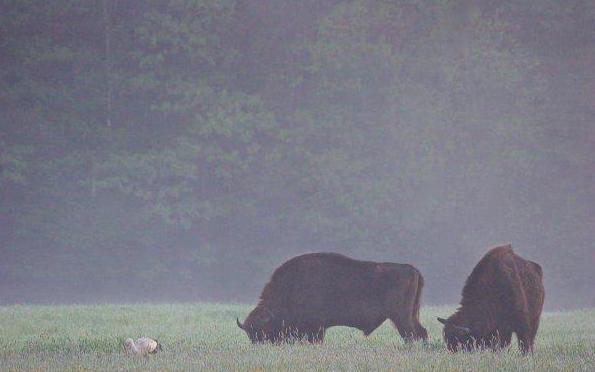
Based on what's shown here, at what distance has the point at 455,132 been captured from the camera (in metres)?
39.2

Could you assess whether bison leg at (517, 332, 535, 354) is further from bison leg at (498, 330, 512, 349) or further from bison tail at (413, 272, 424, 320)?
bison tail at (413, 272, 424, 320)

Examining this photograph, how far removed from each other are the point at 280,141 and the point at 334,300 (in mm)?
24065

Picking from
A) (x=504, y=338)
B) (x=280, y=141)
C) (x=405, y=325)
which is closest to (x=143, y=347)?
(x=405, y=325)

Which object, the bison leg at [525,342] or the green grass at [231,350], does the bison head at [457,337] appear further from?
the bison leg at [525,342]

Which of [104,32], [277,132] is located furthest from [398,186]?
[104,32]

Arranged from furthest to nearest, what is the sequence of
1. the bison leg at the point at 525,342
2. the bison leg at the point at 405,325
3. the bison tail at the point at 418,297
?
the bison tail at the point at 418,297 < the bison leg at the point at 405,325 < the bison leg at the point at 525,342

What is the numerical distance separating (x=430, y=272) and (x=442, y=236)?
1415 mm

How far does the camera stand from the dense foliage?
119 feet

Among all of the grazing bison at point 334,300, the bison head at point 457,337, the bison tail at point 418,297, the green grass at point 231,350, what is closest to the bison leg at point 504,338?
the green grass at point 231,350

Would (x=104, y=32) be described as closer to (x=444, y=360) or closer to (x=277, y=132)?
(x=277, y=132)

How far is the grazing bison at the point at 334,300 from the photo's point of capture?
1388 centimetres

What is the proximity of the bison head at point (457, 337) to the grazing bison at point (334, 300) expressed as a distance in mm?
1318

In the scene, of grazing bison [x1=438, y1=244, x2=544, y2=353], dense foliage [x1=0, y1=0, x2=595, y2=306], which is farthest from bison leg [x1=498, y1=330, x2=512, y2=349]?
dense foliage [x1=0, y1=0, x2=595, y2=306]

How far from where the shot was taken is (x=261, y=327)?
46.4ft
